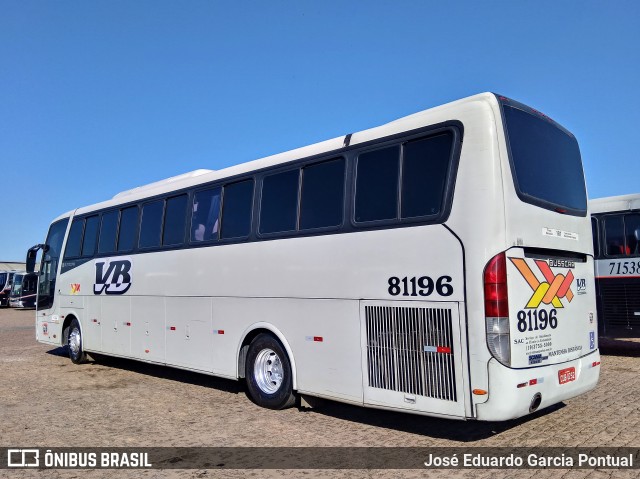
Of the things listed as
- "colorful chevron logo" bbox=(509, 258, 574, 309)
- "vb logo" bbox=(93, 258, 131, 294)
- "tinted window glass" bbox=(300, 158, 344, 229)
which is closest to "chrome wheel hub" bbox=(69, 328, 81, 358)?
"vb logo" bbox=(93, 258, 131, 294)

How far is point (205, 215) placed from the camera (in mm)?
8914

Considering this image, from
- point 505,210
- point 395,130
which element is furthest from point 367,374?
point 395,130

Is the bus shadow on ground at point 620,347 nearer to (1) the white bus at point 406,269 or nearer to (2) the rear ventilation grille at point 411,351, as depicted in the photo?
(1) the white bus at point 406,269

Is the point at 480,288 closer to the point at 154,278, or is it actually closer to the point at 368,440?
the point at 368,440

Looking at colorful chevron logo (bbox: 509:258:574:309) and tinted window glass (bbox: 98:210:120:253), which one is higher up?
tinted window glass (bbox: 98:210:120:253)

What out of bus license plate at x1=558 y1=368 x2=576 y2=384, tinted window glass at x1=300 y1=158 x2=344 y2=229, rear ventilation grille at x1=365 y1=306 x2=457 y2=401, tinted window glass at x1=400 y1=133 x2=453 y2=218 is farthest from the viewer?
tinted window glass at x1=300 y1=158 x2=344 y2=229

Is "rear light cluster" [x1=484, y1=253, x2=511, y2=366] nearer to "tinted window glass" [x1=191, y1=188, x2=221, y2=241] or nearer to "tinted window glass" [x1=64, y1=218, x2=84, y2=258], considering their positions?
"tinted window glass" [x1=191, y1=188, x2=221, y2=241]

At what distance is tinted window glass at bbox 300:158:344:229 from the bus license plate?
2.97 m

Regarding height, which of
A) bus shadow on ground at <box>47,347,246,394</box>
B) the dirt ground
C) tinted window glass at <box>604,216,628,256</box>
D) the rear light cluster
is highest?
tinted window glass at <box>604,216,628,256</box>

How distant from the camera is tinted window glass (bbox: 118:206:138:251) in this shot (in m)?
10.7

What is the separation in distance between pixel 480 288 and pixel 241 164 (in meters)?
4.62

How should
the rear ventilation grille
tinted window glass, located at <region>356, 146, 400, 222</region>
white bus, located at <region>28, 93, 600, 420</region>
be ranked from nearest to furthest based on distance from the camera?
white bus, located at <region>28, 93, 600, 420</region>, the rear ventilation grille, tinted window glass, located at <region>356, 146, 400, 222</region>

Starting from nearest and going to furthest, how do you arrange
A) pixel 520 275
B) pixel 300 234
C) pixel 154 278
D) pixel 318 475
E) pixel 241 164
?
pixel 318 475 → pixel 520 275 → pixel 300 234 → pixel 241 164 → pixel 154 278

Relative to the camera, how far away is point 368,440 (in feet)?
→ 19.8
